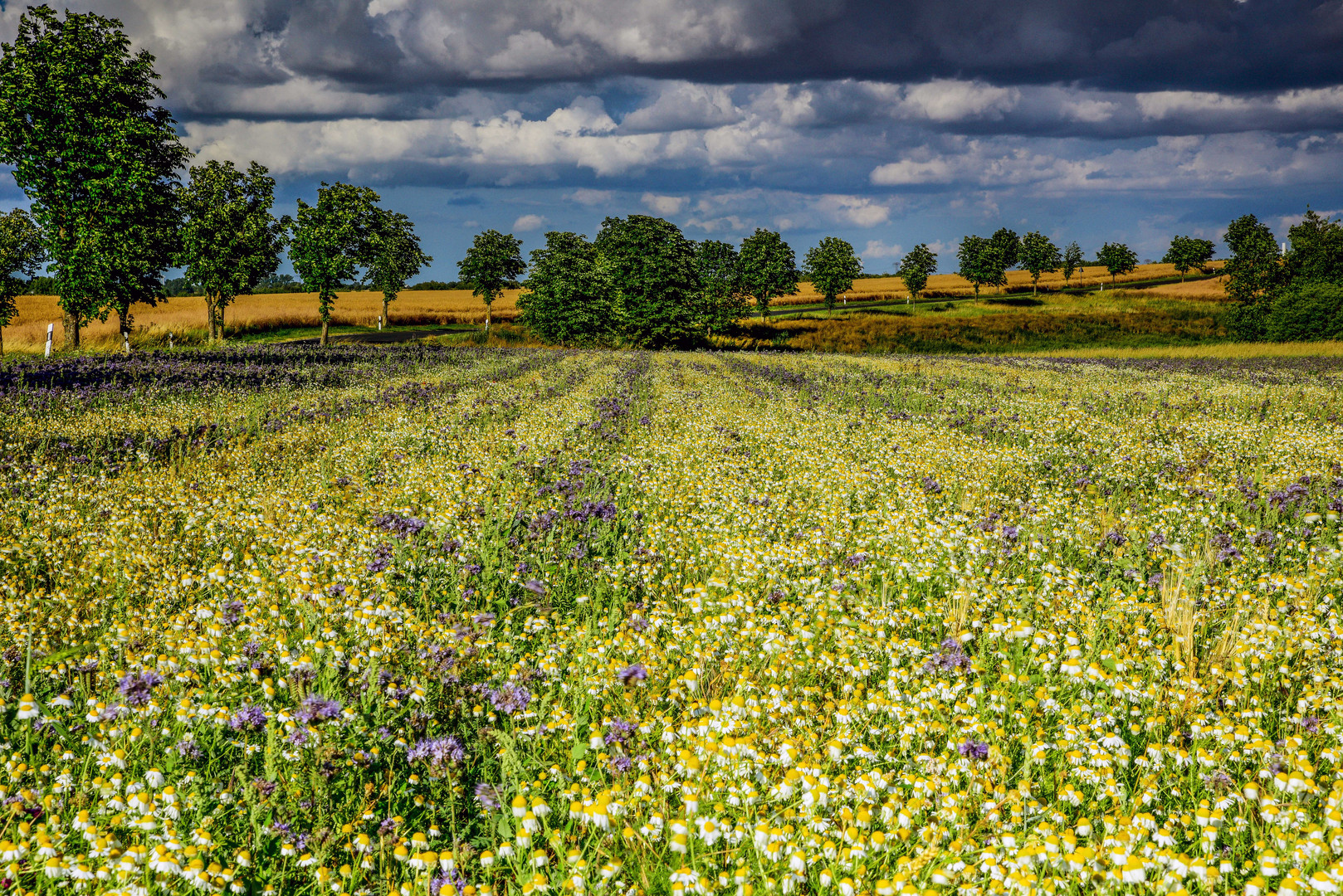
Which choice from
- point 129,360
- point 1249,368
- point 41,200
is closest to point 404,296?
point 41,200

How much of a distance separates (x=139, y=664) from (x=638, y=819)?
3187 millimetres

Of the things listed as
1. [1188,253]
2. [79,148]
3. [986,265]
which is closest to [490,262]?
[79,148]

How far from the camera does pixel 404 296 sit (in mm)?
130375

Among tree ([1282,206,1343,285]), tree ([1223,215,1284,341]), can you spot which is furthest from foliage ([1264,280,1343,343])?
tree ([1282,206,1343,285])

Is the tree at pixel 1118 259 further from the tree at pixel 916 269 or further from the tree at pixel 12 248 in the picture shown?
the tree at pixel 12 248

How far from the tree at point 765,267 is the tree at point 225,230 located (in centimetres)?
5638

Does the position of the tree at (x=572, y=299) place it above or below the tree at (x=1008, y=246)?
below

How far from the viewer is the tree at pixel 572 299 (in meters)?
60.5

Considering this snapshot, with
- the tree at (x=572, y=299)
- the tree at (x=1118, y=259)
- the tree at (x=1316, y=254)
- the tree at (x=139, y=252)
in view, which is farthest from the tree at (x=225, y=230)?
the tree at (x=1118, y=259)

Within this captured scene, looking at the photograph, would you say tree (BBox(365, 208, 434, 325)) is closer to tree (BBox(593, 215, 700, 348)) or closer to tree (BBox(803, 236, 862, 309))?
tree (BBox(593, 215, 700, 348))

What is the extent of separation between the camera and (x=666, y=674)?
14.6ft

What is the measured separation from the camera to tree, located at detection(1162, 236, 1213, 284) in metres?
129

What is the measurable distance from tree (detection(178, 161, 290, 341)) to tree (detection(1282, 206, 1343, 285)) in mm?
98743

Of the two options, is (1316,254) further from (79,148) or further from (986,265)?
(79,148)
